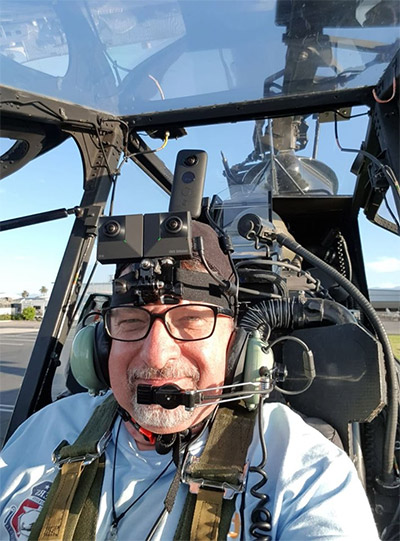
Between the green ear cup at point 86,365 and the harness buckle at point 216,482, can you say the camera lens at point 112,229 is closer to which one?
the green ear cup at point 86,365

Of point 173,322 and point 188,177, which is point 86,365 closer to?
point 173,322

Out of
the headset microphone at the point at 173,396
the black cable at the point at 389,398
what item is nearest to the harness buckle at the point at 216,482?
the headset microphone at the point at 173,396

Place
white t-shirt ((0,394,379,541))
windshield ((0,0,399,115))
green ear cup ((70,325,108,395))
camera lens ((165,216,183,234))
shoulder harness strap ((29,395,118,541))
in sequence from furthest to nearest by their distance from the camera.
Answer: windshield ((0,0,399,115))
green ear cup ((70,325,108,395))
camera lens ((165,216,183,234))
shoulder harness strap ((29,395,118,541))
white t-shirt ((0,394,379,541))

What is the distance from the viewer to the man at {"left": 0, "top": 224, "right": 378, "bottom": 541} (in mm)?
982

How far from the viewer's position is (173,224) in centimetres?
117

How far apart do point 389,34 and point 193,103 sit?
1251 mm

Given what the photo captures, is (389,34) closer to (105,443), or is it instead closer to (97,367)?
(97,367)

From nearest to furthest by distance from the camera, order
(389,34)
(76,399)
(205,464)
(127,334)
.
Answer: (205,464) < (127,334) < (76,399) < (389,34)

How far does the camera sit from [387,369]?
1691 mm

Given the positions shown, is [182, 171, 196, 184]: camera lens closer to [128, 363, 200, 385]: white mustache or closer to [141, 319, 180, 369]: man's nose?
[141, 319, 180, 369]: man's nose

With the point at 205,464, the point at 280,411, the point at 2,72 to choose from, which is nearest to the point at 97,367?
the point at 205,464

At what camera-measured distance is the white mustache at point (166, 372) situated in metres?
1.17

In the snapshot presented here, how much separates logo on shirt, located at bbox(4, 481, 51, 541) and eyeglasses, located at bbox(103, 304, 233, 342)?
1.72 ft

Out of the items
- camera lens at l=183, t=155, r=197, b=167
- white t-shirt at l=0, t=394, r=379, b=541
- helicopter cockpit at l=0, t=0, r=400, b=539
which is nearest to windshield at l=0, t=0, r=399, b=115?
helicopter cockpit at l=0, t=0, r=400, b=539
